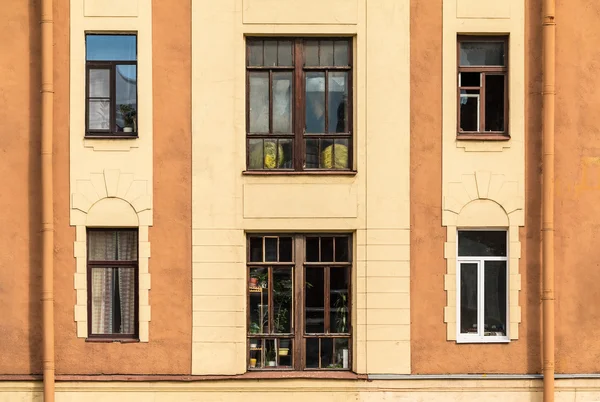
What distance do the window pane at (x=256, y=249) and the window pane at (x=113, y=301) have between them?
1984 millimetres

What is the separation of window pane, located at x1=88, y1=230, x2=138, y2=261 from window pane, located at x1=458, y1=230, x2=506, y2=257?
214 inches

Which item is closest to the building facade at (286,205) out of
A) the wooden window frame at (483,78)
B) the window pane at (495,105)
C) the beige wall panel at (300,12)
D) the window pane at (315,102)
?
the beige wall panel at (300,12)

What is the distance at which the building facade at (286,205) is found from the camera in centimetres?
1257

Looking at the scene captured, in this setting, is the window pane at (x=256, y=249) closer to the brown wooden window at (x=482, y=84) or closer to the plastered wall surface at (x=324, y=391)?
the plastered wall surface at (x=324, y=391)

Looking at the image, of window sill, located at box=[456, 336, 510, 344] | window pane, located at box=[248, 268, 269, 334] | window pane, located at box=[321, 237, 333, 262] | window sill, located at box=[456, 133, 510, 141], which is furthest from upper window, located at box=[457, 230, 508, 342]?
window pane, located at box=[248, 268, 269, 334]

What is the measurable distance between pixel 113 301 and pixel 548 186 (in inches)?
290

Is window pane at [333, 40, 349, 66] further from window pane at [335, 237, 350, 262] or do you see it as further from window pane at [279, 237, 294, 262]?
window pane at [279, 237, 294, 262]

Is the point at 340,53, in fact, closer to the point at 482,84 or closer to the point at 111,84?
the point at 482,84

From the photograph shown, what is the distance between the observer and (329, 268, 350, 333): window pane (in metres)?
12.9

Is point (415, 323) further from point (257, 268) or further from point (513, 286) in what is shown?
point (257, 268)

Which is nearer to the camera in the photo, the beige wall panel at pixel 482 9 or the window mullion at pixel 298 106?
the beige wall panel at pixel 482 9

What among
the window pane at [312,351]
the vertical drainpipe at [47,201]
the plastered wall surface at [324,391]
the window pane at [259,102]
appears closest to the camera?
the vertical drainpipe at [47,201]

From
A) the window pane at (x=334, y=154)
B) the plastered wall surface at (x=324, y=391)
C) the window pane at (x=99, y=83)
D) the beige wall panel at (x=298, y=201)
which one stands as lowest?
the plastered wall surface at (x=324, y=391)

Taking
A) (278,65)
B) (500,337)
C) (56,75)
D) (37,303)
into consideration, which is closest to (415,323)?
(500,337)
